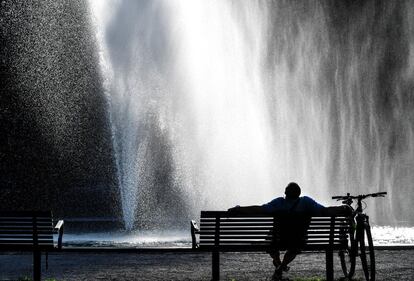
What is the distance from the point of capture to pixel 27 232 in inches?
430

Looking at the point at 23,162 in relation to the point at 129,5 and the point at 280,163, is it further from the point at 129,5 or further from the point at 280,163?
the point at 129,5

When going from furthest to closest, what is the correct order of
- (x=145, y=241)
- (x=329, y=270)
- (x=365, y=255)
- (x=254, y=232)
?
(x=145, y=241), (x=365, y=255), (x=254, y=232), (x=329, y=270)

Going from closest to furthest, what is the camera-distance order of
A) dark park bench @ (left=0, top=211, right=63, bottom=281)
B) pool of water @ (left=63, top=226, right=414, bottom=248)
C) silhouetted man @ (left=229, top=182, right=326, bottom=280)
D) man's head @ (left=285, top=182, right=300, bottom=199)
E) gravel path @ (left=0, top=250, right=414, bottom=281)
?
silhouetted man @ (left=229, top=182, right=326, bottom=280) < dark park bench @ (left=0, top=211, right=63, bottom=281) < man's head @ (left=285, top=182, right=300, bottom=199) < gravel path @ (left=0, top=250, right=414, bottom=281) < pool of water @ (left=63, top=226, right=414, bottom=248)

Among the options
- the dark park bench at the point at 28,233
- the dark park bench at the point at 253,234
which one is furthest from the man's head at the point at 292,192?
the dark park bench at the point at 28,233

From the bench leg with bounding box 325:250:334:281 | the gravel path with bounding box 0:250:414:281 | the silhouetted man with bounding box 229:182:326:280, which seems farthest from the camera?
the gravel path with bounding box 0:250:414:281

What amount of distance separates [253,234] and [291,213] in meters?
0.60

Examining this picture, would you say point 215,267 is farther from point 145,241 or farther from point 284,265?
point 145,241

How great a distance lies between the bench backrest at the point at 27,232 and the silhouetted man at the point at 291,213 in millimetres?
2553

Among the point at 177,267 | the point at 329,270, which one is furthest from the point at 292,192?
the point at 177,267

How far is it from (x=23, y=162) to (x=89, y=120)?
10.2 metres

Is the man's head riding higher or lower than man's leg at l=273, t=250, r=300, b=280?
higher

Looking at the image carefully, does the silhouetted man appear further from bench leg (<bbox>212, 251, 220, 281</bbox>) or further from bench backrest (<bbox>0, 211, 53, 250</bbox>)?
bench backrest (<bbox>0, 211, 53, 250</bbox>)

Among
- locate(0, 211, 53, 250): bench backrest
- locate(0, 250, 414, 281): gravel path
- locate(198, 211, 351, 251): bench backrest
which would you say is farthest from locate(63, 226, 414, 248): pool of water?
locate(198, 211, 351, 251): bench backrest

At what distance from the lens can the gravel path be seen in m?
11.7
